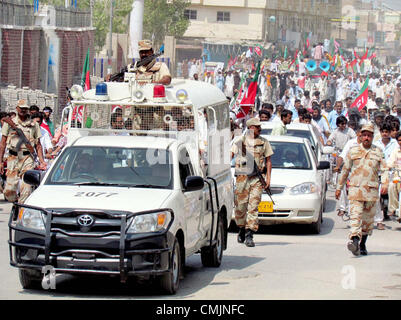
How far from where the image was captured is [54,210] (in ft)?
31.1

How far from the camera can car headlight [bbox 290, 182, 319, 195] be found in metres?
15.9

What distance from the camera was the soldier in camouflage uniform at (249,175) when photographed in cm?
1412

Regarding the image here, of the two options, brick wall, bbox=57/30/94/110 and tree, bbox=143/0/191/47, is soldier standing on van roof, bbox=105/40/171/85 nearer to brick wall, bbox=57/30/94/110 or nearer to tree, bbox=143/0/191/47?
brick wall, bbox=57/30/94/110

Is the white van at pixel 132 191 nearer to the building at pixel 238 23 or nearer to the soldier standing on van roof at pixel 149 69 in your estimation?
the soldier standing on van roof at pixel 149 69

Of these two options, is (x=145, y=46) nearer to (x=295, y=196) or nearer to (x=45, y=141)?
(x=295, y=196)

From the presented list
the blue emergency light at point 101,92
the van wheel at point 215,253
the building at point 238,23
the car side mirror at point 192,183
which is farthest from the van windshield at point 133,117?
the building at point 238,23

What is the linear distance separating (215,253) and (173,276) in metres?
2.12

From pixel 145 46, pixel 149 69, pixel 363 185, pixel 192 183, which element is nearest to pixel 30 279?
pixel 192 183

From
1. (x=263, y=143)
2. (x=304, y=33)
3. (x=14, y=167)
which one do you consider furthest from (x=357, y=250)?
(x=304, y=33)

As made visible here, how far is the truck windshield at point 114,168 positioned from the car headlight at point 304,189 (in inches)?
220

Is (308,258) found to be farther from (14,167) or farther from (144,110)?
(14,167)

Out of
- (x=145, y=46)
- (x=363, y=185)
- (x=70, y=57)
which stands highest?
(x=145, y=46)

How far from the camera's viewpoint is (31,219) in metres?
9.62

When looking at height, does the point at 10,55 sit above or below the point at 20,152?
above
